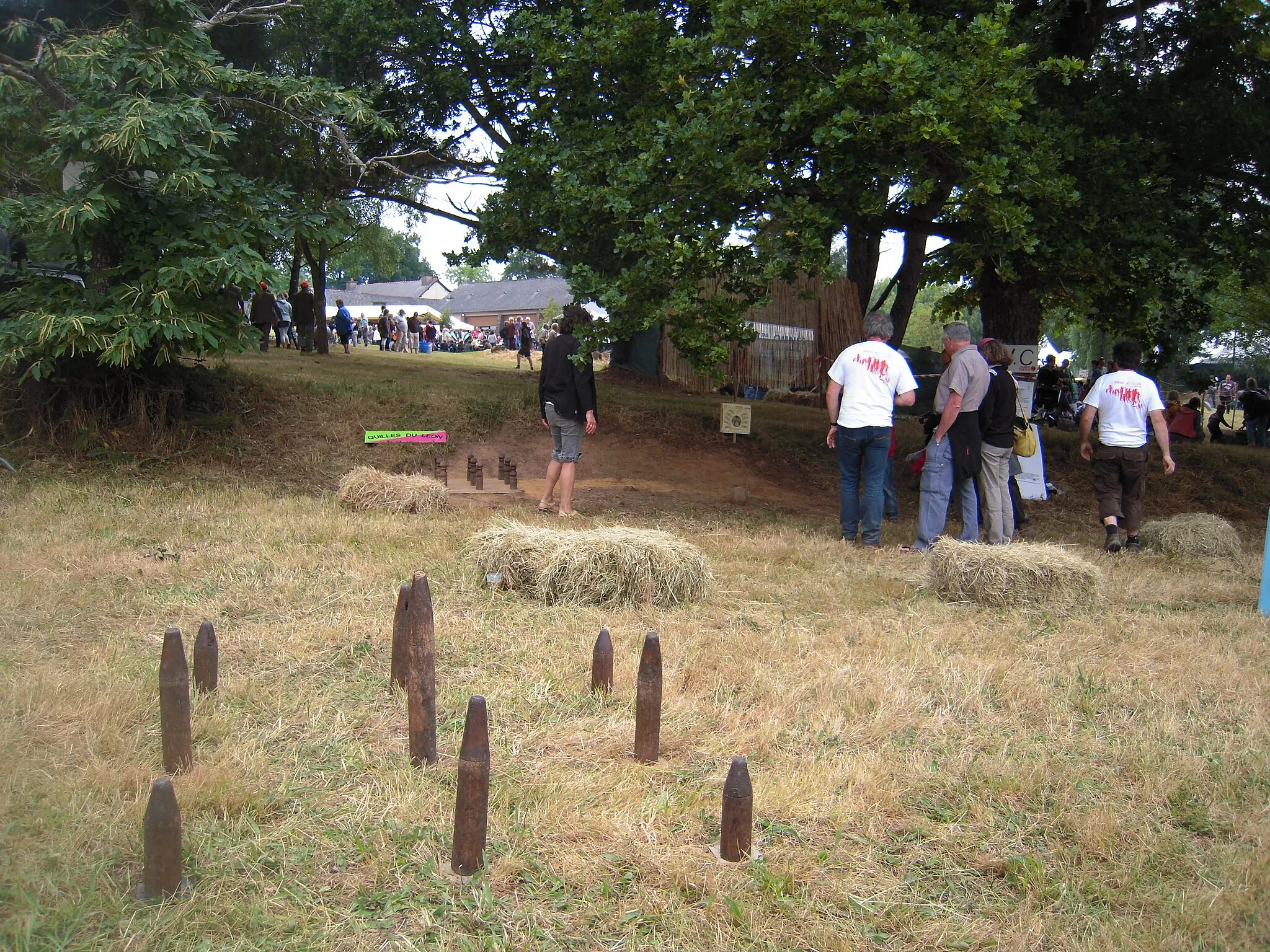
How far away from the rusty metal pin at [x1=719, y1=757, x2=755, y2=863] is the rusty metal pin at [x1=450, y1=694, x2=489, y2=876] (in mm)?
801

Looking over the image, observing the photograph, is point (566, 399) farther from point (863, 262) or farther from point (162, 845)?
point (863, 262)

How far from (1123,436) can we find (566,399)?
17.1 ft

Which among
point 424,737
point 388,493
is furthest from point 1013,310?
point 424,737

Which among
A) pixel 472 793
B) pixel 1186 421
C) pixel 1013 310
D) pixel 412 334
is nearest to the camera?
pixel 472 793

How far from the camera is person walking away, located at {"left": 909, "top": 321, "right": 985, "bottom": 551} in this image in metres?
8.53

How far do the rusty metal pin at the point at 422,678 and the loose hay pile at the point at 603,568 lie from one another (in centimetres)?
251

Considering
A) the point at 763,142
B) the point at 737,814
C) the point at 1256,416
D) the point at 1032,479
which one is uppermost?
the point at 763,142

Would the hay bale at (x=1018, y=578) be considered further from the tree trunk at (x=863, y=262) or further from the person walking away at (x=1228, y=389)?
the person walking away at (x=1228, y=389)

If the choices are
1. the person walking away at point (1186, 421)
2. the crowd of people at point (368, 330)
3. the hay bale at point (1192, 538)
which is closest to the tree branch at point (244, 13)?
the crowd of people at point (368, 330)

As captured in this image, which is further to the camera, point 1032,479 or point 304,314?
point 304,314

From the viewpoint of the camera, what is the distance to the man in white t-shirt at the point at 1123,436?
947 centimetres

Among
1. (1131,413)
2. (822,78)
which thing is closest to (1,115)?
(822,78)

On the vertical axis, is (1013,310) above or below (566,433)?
above

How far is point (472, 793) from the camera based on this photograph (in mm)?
3273
